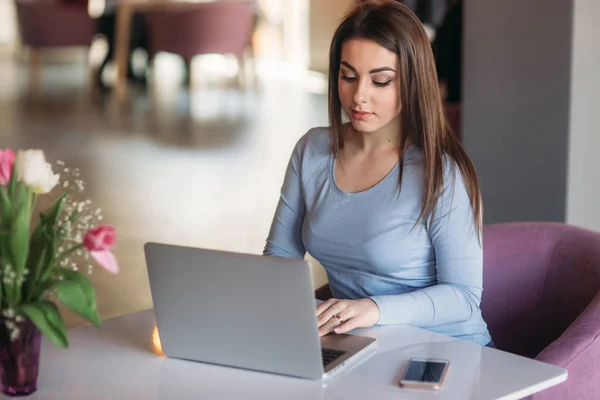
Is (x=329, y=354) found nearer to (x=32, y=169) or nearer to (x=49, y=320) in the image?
(x=49, y=320)

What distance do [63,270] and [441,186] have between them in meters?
0.92

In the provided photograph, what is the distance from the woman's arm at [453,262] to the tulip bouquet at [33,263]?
30.9 inches

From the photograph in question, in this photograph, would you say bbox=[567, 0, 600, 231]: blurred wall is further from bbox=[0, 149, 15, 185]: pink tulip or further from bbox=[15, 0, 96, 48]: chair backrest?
bbox=[15, 0, 96, 48]: chair backrest

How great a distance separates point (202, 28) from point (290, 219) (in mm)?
8402

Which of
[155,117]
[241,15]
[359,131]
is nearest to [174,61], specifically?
[241,15]

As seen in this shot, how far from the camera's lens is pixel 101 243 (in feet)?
4.83

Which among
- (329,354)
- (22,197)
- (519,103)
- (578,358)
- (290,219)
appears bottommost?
(578,358)

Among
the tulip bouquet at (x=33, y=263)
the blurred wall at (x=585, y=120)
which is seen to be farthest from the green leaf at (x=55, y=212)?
the blurred wall at (x=585, y=120)

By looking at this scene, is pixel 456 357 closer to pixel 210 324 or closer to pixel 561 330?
pixel 210 324

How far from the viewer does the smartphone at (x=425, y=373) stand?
63.3 inches

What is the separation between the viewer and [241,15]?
10688mm

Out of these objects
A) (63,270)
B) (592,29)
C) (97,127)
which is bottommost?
(97,127)

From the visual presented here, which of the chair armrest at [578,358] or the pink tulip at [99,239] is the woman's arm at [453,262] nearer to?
the chair armrest at [578,358]

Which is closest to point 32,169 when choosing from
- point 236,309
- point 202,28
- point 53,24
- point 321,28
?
point 236,309
